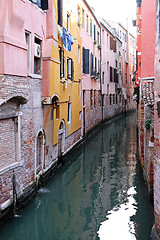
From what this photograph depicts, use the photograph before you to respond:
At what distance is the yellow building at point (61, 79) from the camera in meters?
10.8

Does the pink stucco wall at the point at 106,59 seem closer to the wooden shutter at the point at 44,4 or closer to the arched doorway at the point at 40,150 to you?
the arched doorway at the point at 40,150

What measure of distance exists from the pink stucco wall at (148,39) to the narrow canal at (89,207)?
4204mm

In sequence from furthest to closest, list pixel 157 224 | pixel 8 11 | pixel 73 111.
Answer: pixel 73 111 → pixel 8 11 → pixel 157 224

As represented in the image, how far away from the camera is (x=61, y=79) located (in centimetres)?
1377

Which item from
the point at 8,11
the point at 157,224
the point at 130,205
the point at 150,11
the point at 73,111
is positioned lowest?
the point at 130,205

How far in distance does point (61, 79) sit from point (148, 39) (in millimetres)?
4017

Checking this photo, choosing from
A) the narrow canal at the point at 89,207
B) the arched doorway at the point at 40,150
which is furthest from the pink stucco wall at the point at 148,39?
the arched doorway at the point at 40,150

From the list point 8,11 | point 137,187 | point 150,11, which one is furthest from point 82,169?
point 8,11

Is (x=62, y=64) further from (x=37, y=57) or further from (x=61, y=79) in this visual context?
(x=37, y=57)

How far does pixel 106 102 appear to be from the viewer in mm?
30375

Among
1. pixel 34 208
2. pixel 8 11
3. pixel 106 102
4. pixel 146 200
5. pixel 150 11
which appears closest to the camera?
pixel 8 11

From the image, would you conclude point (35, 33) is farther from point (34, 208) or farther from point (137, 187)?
point (137, 187)

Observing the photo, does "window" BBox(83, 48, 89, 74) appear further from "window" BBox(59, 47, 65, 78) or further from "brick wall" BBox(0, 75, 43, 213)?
"brick wall" BBox(0, 75, 43, 213)

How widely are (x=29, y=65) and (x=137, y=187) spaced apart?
551 cm
